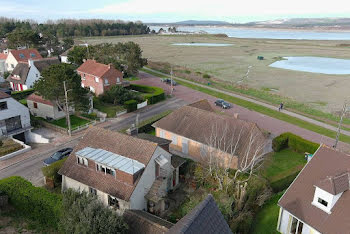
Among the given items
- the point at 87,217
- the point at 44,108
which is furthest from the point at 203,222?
the point at 44,108

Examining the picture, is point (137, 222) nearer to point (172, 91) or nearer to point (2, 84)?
point (172, 91)

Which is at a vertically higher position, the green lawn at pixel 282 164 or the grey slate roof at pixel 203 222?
the grey slate roof at pixel 203 222

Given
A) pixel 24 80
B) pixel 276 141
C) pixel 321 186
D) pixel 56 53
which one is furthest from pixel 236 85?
pixel 56 53

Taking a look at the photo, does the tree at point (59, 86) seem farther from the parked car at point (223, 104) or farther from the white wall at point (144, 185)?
the parked car at point (223, 104)

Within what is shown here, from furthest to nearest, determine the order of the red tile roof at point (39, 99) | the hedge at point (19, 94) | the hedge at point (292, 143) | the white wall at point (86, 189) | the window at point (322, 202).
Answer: the hedge at point (19, 94) → the red tile roof at point (39, 99) → the hedge at point (292, 143) → the white wall at point (86, 189) → the window at point (322, 202)

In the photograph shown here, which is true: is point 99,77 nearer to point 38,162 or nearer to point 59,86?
point 59,86

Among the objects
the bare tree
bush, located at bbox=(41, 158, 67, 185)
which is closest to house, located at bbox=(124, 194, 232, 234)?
the bare tree

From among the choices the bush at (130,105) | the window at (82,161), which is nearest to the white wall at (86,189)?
the window at (82,161)
